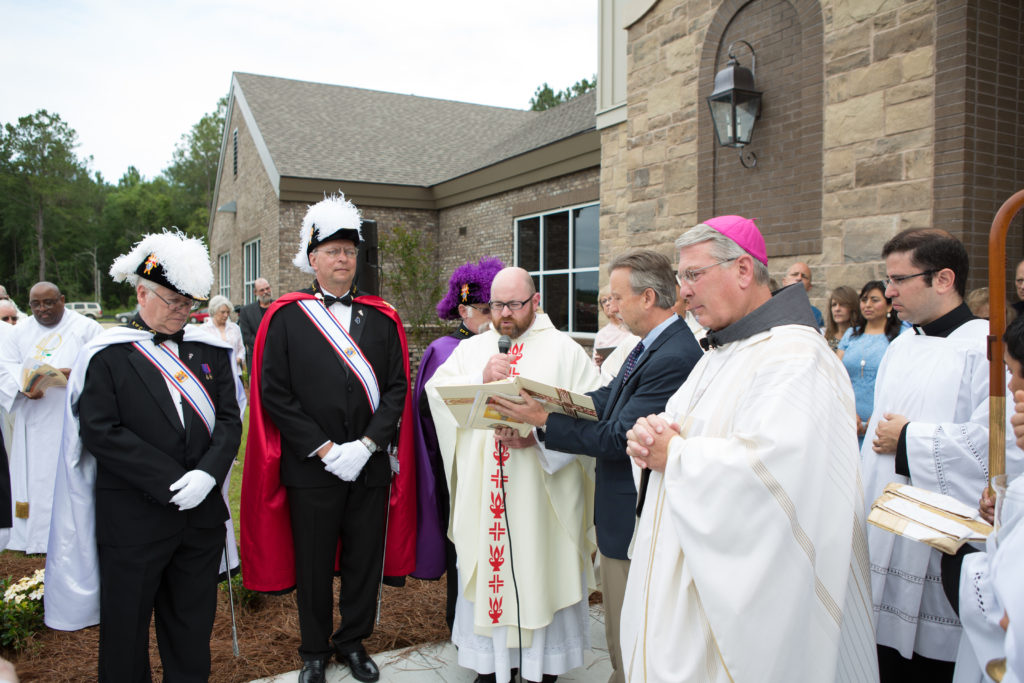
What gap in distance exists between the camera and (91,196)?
59.6 metres

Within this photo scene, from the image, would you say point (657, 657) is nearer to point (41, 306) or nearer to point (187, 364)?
point (187, 364)

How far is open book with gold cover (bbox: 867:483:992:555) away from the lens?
1.80 meters

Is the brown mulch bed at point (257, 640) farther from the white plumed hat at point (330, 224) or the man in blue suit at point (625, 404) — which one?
the white plumed hat at point (330, 224)

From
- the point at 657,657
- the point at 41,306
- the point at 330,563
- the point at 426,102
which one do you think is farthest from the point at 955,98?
the point at 426,102

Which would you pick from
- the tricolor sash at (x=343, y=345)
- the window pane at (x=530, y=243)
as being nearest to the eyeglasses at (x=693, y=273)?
the tricolor sash at (x=343, y=345)

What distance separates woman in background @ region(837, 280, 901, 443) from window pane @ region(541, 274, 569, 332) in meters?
7.07

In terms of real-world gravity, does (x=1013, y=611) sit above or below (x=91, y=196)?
below

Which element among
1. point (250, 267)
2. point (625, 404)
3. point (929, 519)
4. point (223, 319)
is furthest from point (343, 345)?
point (250, 267)

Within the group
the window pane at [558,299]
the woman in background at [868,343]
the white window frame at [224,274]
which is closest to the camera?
the woman in background at [868,343]

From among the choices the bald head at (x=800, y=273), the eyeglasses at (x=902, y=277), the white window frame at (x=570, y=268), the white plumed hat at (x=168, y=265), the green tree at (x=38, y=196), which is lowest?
the eyeglasses at (x=902, y=277)

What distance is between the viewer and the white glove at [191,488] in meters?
2.94

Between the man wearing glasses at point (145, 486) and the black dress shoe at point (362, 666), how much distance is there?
703mm

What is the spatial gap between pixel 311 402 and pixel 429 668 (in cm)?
155

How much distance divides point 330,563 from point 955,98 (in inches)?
204
